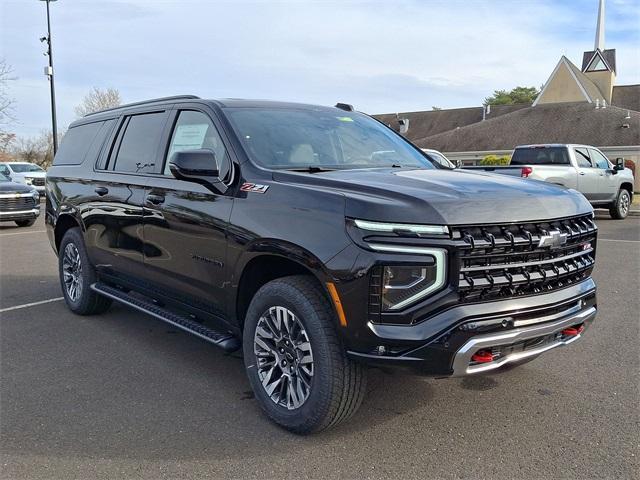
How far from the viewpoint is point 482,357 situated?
9.55ft

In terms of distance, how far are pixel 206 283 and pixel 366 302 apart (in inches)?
55.4

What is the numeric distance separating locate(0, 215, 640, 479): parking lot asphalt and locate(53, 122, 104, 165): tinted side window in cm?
184

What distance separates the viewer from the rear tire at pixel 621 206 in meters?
16.2

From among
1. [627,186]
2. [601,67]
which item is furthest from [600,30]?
[627,186]

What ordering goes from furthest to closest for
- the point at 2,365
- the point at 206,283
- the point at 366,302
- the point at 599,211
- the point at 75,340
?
the point at 599,211 → the point at 75,340 → the point at 2,365 → the point at 206,283 → the point at 366,302

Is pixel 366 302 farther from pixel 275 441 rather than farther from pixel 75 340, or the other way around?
pixel 75 340

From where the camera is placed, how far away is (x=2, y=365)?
14.7ft

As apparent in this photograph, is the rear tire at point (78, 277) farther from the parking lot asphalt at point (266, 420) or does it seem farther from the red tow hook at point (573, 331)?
the red tow hook at point (573, 331)

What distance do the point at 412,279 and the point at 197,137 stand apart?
6.99 feet

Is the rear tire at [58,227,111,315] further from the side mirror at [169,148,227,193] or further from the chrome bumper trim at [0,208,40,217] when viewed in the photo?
the chrome bumper trim at [0,208,40,217]

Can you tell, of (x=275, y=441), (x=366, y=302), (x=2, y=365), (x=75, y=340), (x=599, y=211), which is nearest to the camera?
(x=366, y=302)

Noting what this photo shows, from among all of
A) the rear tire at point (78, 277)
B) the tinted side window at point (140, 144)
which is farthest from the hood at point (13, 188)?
the tinted side window at point (140, 144)

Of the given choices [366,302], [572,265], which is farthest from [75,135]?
[572,265]

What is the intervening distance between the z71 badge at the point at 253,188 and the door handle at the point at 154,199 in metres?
0.94
